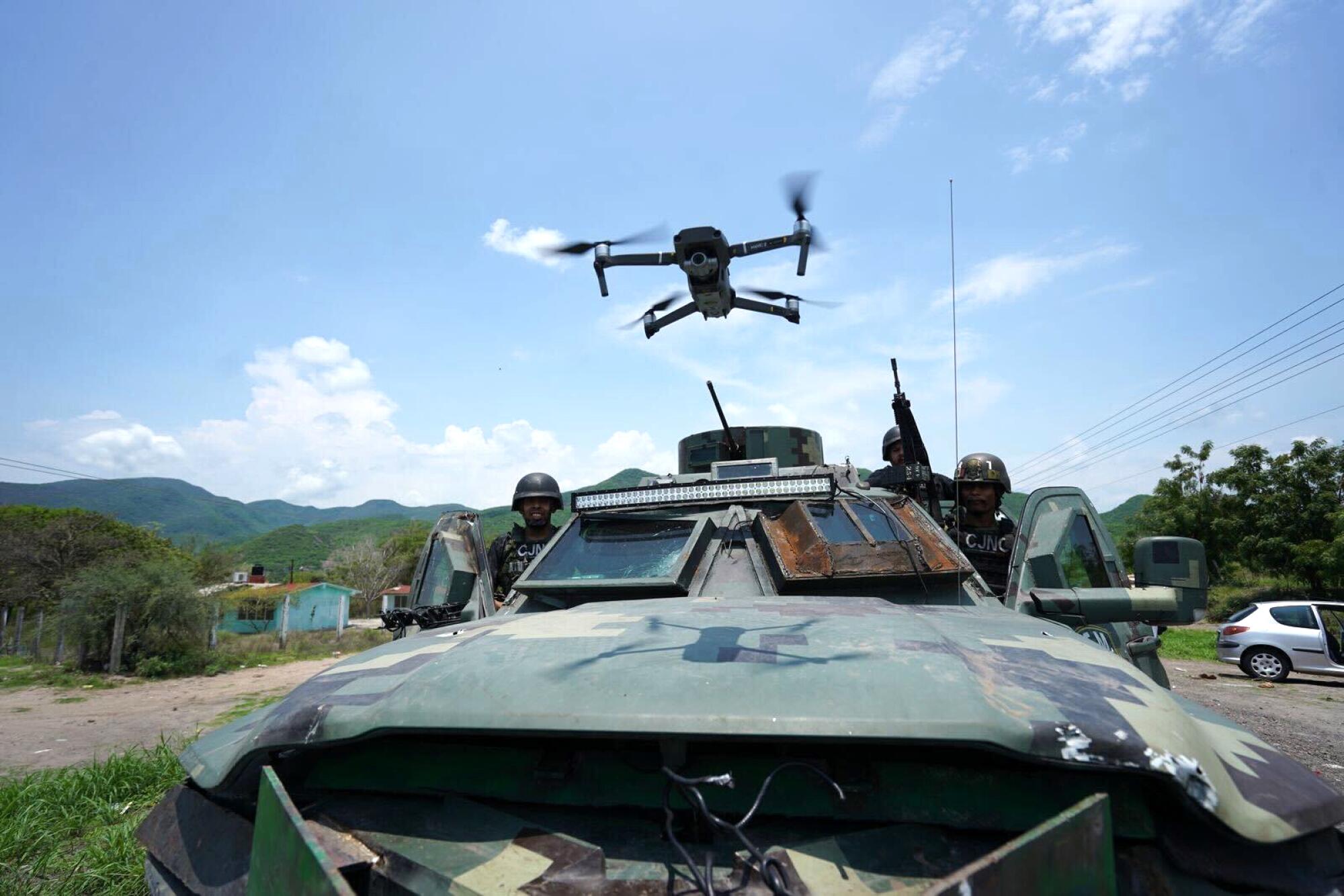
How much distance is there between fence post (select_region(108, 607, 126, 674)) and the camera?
48.5 feet

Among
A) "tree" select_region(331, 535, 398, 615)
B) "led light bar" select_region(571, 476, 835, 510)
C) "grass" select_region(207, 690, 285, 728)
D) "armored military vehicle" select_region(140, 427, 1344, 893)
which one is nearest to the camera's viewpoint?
"armored military vehicle" select_region(140, 427, 1344, 893)

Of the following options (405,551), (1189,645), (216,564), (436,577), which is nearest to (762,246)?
(436,577)

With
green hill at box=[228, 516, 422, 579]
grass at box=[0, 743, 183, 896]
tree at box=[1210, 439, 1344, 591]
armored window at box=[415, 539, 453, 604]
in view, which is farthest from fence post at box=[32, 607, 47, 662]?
green hill at box=[228, 516, 422, 579]

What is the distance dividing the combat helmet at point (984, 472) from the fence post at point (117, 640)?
15656 millimetres

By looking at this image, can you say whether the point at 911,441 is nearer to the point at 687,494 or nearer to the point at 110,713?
the point at 687,494

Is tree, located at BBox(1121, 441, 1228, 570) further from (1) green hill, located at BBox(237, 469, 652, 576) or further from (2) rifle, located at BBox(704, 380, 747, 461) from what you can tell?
(1) green hill, located at BBox(237, 469, 652, 576)

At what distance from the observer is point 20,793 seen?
4629mm

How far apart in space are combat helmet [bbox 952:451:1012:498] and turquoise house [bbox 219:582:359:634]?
3118cm

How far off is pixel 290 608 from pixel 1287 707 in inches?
1617

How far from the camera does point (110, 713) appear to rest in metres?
10.6

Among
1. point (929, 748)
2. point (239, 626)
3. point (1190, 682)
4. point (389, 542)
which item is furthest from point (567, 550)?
point (389, 542)

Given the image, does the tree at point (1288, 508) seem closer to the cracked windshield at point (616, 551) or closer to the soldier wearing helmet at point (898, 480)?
the soldier wearing helmet at point (898, 480)

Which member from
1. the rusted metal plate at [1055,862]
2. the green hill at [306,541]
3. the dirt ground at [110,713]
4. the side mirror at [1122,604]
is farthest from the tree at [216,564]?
the green hill at [306,541]

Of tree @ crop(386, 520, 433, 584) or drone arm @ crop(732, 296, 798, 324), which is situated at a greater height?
drone arm @ crop(732, 296, 798, 324)
